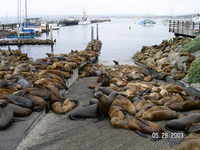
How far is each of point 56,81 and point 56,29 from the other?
70.6m

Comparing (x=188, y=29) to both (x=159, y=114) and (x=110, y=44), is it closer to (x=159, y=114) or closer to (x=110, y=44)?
(x=110, y=44)

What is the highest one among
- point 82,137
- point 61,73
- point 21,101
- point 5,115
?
point 61,73

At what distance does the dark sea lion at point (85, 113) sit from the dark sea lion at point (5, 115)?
143 centimetres

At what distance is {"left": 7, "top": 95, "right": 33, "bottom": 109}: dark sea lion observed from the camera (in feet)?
27.7

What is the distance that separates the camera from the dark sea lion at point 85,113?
7.95m

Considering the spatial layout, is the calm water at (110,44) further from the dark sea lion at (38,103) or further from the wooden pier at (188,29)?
the dark sea lion at (38,103)

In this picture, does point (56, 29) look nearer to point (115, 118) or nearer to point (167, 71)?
point (167, 71)

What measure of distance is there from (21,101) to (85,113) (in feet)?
5.85

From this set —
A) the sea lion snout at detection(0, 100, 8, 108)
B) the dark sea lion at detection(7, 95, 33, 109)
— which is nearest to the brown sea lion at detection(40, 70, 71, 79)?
the dark sea lion at detection(7, 95, 33, 109)

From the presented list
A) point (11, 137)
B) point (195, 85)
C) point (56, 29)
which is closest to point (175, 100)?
point (195, 85)

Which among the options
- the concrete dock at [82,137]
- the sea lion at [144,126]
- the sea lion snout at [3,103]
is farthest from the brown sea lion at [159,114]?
the sea lion snout at [3,103]

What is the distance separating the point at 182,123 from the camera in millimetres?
6777

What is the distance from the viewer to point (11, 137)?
6.90 m
